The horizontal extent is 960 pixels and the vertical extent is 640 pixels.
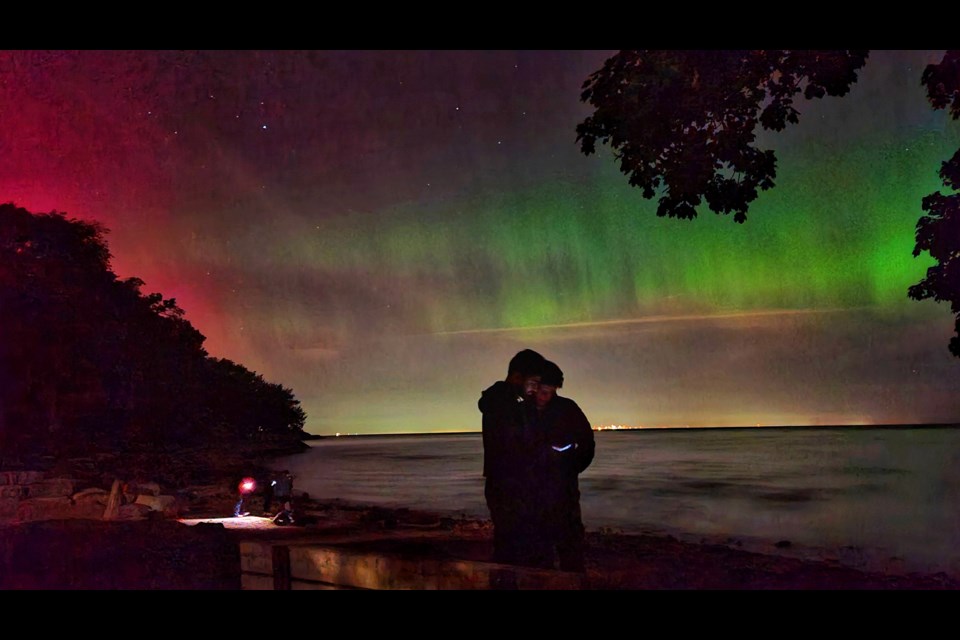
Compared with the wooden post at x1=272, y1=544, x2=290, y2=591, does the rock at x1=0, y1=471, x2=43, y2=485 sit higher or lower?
higher

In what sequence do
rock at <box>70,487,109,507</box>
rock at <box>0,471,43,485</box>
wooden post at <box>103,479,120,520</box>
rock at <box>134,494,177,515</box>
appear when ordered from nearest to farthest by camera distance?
wooden post at <box>103,479,120,520</box> < rock at <box>70,487,109,507</box> < rock at <box>134,494,177,515</box> < rock at <box>0,471,43,485</box>

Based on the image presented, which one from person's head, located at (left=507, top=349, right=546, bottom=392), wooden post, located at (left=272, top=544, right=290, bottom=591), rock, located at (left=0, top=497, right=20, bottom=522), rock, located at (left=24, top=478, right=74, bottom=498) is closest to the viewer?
person's head, located at (left=507, top=349, right=546, bottom=392)

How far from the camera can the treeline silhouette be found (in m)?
18.8

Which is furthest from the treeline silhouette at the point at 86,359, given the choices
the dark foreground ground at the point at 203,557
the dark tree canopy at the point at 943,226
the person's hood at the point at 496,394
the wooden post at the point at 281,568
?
the dark tree canopy at the point at 943,226

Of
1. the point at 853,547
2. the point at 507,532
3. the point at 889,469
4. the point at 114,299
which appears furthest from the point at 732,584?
the point at 889,469

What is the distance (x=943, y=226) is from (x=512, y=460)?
384cm

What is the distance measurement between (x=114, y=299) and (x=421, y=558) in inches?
723

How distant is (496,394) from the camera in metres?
7.52

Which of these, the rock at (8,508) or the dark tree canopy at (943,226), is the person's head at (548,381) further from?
the rock at (8,508)

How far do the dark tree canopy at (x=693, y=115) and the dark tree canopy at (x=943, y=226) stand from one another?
652mm

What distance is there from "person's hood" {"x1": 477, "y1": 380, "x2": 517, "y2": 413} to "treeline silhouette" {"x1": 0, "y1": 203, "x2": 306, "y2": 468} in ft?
30.7

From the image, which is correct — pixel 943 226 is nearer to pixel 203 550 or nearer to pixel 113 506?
pixel 203 550

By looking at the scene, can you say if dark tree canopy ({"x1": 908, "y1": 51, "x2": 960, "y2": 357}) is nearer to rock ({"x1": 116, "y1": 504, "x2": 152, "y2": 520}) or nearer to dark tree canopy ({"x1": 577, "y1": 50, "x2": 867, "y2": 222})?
dark tree canopy ({"x1": 577, "y1": 50, "x2": 867, "y2": 222})

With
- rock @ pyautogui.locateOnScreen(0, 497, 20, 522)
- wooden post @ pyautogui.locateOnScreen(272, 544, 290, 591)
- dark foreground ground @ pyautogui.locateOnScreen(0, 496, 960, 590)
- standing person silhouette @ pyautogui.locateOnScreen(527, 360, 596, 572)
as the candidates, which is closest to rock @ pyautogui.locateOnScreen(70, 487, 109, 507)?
rock @ pyautogui.locateOnScreen(0, 497, 20, 522)
